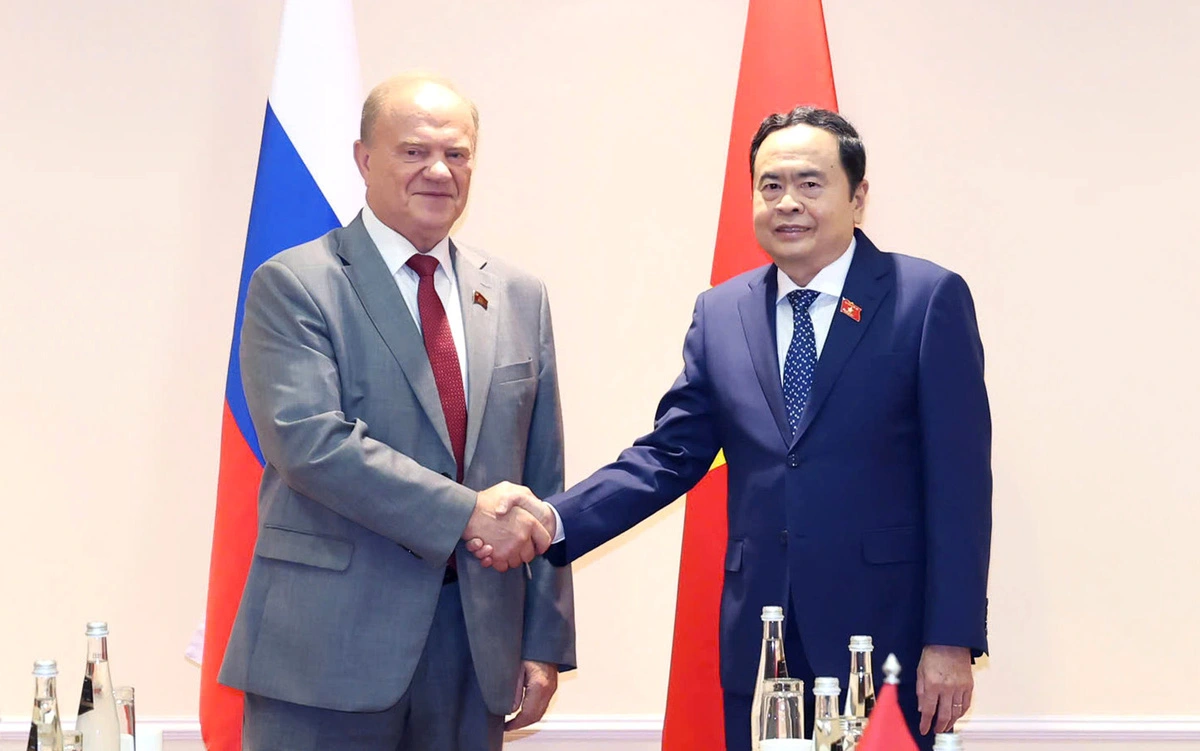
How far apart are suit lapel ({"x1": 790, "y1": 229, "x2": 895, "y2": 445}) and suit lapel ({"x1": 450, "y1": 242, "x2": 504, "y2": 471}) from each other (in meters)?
0.63

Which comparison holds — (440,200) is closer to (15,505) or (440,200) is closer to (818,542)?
(818,542)

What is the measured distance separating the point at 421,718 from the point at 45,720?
115 centimetres

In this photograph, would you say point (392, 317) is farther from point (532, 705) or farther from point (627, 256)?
point (627, 256)

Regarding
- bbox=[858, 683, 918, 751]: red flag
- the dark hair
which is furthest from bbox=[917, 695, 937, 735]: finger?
bbox=[858, 683, 918, 751]: red flag

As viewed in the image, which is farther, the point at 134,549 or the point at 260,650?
the point at 134,549

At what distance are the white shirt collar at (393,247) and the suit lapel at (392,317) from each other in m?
0.03

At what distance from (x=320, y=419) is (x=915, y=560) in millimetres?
1192

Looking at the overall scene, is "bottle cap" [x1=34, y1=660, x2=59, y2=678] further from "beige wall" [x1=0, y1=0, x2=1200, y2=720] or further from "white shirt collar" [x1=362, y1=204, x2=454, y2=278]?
"beige wall" [x1=0, y1=0, x2=1200, y2=720]

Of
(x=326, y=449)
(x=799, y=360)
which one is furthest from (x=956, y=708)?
(x=326, y=449)

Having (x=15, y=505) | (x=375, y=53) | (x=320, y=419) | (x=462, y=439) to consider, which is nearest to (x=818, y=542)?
(x=462, y=439)

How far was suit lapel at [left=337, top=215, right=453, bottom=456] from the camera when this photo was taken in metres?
2.71

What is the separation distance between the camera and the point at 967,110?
412 cm

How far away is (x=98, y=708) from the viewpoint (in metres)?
1.68

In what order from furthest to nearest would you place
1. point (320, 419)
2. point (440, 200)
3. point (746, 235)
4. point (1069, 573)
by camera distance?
point (1069, 573) → point (746, 235) → point (440, 200) → point (320, 419)
